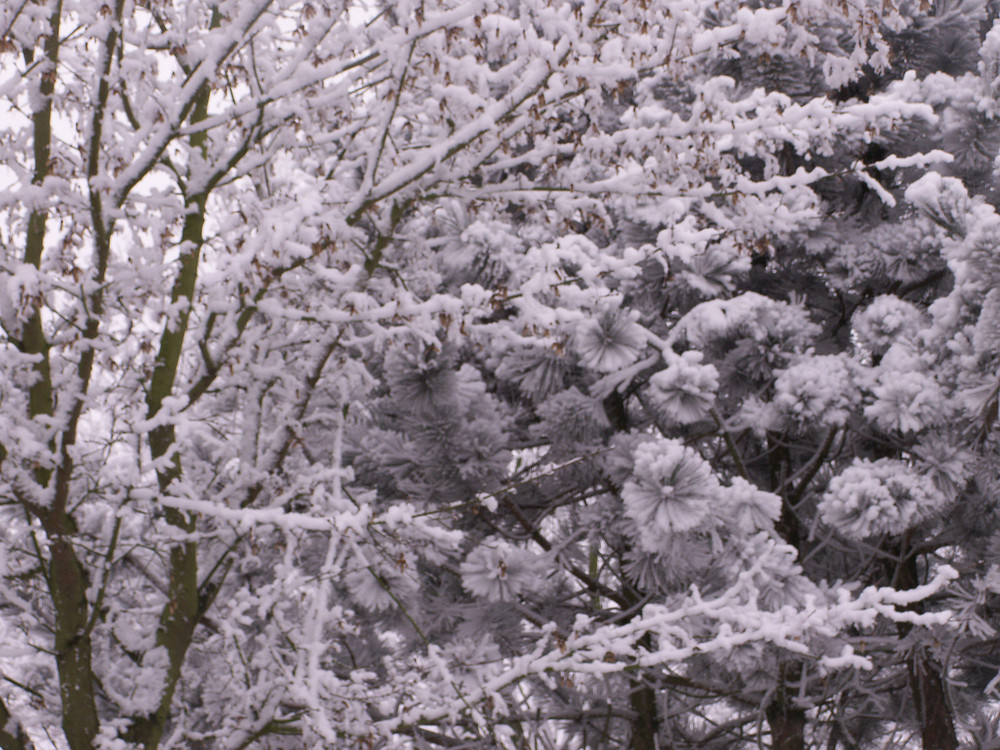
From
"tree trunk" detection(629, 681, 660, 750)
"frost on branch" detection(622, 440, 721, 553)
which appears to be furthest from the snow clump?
"tree trunk" detection(629, 681, 660, 750)

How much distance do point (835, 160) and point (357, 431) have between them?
3.35 meters

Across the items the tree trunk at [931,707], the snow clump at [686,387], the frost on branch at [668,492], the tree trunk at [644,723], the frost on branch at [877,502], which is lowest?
the tree trunk at [931,707]

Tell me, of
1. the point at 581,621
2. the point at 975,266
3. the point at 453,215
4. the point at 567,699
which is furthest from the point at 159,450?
the point at 567,699

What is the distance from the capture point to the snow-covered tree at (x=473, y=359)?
2.53 metres

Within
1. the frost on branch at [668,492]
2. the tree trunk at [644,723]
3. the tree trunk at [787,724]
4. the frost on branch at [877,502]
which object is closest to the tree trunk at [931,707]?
the tree trunk at [787,724]

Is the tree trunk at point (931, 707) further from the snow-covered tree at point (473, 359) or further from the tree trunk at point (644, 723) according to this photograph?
the tree trunk at point (644, 723)

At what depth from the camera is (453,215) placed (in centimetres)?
429

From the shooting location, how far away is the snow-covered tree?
2.53 meters

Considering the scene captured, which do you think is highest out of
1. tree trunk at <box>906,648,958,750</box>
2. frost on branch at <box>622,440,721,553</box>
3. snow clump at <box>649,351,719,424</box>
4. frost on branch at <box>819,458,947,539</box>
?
snow clump at <box>649,351,719,424</box>

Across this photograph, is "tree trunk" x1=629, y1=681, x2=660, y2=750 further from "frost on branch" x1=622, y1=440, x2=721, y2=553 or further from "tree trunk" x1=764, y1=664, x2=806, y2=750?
"frost on branch" x1=622, y1=440, x2=721, y2=553

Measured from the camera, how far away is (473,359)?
15.6 ft

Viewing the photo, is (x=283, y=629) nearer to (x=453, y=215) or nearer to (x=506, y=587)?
(x=506, y=587)

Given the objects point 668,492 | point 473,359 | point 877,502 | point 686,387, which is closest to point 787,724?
point 877,502

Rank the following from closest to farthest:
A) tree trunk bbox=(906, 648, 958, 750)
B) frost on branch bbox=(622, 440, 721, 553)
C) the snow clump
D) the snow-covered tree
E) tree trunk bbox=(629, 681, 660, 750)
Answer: the snow-covered tree → frost on branch bbox=(622, 440, 721, 553) → the snow clump → tree trunk bbox=(906, 648, 958, 750) → tree trunk bbox=(629, 681, 660, 750)
